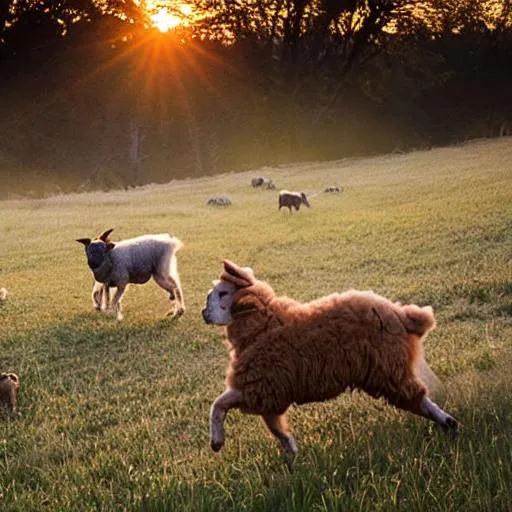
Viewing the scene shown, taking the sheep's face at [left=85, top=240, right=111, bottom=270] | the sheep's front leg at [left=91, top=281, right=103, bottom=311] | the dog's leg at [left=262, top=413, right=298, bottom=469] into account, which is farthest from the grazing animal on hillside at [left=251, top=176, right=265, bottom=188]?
the dog's leg at [left=262, top=413, right=298, bottom=469]

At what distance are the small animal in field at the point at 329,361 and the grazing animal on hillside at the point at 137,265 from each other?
7.51 metres

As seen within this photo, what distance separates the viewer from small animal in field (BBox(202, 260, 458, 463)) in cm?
401

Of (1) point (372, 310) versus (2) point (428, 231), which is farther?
(2) point (428, 231)

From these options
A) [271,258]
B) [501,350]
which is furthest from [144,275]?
[501,350]

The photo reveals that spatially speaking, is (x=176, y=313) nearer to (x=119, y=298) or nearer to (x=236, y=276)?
(x=119, y=298)

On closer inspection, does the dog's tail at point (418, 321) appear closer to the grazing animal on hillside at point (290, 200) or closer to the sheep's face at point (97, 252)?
the sheep's face at point (97, 252)

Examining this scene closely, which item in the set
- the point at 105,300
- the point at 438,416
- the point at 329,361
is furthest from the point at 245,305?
the point at 105,300

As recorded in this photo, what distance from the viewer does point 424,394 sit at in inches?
159

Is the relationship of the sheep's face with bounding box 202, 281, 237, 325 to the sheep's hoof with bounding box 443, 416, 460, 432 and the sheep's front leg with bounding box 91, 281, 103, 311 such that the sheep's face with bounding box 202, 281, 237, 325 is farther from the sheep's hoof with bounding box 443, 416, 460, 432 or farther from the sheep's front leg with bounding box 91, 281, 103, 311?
the sheep's front leg with bounding box 91, 281, 103, 311

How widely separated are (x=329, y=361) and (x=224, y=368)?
4.26 m

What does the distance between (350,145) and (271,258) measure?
3383 centimetres

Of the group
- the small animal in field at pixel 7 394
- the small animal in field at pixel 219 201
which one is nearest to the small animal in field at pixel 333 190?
the small animal in field at pixel 219 201

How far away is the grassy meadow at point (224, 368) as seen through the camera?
336 centimetres

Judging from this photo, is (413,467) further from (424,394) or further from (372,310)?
(372,310)
